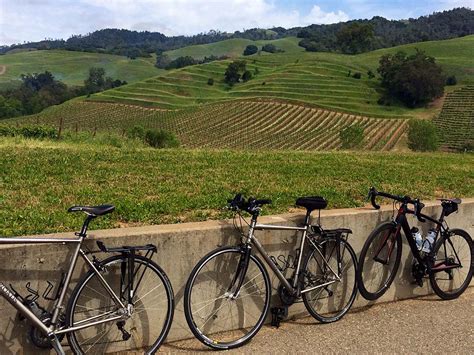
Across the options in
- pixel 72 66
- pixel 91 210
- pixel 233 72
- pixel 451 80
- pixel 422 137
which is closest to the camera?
pixel 91 210

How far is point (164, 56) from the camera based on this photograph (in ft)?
646

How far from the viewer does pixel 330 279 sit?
16.6ft

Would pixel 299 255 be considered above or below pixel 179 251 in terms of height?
below

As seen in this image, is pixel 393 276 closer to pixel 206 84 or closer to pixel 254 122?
pixel 254 122

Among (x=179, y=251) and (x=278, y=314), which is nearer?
(x=179, y=251)

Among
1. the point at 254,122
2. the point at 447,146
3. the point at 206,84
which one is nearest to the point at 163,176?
the point at 447,146

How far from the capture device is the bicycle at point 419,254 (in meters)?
5.39

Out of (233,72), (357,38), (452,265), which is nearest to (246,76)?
(233,72)

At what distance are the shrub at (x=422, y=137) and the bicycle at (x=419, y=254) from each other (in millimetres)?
49210

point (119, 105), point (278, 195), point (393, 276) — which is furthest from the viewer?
point (119, 105)

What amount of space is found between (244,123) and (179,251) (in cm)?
7420

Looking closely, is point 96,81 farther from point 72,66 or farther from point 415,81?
point 415,81

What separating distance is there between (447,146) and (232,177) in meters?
61.1

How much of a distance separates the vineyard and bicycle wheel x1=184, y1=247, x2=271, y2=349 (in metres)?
53.6
